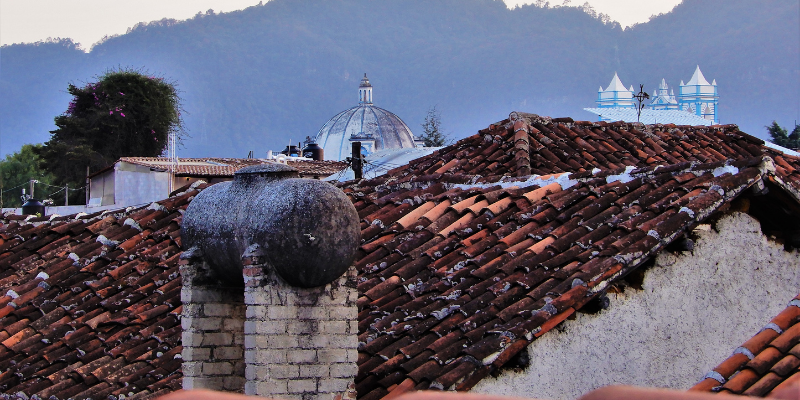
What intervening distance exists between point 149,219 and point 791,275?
6710 millimetres

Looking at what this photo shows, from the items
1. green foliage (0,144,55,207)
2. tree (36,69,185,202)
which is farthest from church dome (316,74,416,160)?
green foliage (0,144,55,207)

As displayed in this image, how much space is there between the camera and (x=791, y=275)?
8.23 meters

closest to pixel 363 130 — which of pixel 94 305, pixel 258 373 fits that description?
pixel 94 305

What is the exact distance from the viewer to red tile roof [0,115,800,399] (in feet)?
23.0

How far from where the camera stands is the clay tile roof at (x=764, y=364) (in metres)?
5.11

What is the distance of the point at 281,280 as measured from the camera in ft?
20.1

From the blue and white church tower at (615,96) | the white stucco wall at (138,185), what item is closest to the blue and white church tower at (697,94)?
the blue and white church tower at (615,96)

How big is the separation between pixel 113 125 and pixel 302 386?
45.4 meters

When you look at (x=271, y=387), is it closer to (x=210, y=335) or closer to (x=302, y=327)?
(x=302, y=327)

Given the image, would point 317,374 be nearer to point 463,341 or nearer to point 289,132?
point 463,341

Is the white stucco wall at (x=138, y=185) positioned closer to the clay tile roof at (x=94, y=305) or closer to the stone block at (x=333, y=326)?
the clay tile roof at (x=94, y=305)

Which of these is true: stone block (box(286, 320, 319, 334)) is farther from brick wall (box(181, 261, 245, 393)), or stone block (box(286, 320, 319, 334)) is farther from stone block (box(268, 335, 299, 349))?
brick wall (box(181, 261, 245, 393))

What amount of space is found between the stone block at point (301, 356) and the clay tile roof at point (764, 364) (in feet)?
7.50

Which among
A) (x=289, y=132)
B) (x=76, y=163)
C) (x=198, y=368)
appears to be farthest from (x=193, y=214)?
(x=289, y=132)
